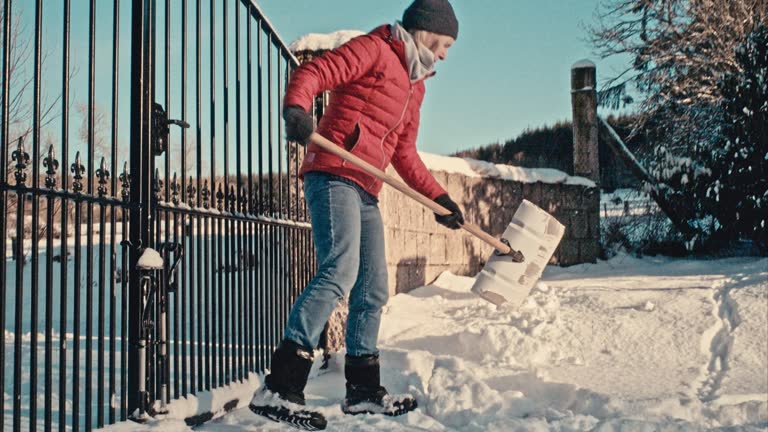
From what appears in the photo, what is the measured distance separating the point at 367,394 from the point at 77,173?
149 cm

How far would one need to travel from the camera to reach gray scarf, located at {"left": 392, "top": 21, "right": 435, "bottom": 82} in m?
3.25

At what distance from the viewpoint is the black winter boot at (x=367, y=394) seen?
333 centimetres

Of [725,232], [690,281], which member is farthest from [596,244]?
[690,281]

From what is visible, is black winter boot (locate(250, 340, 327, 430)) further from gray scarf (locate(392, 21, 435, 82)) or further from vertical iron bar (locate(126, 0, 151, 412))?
gray scarf (locate(392, 21, 435, 82))

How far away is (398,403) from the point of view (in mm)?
3365

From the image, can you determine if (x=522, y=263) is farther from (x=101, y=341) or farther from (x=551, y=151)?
(x=551, y=151)

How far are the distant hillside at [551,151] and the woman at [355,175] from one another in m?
9.70

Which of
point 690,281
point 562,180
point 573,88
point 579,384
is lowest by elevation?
point 579,384

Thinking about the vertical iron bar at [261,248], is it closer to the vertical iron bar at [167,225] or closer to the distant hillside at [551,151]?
the vertical iron bar at [167,225]

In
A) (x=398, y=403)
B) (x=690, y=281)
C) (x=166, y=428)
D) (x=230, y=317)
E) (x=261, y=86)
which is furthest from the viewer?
(x=690, y=281)

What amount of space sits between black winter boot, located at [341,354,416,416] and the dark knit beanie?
1418 millimetres

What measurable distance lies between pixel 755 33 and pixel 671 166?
5.25ft

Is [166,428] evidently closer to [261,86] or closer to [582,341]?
[261,86]

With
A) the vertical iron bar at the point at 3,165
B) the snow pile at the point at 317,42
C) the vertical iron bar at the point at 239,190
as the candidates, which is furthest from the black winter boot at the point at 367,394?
the snow pile at the point at 317,42
